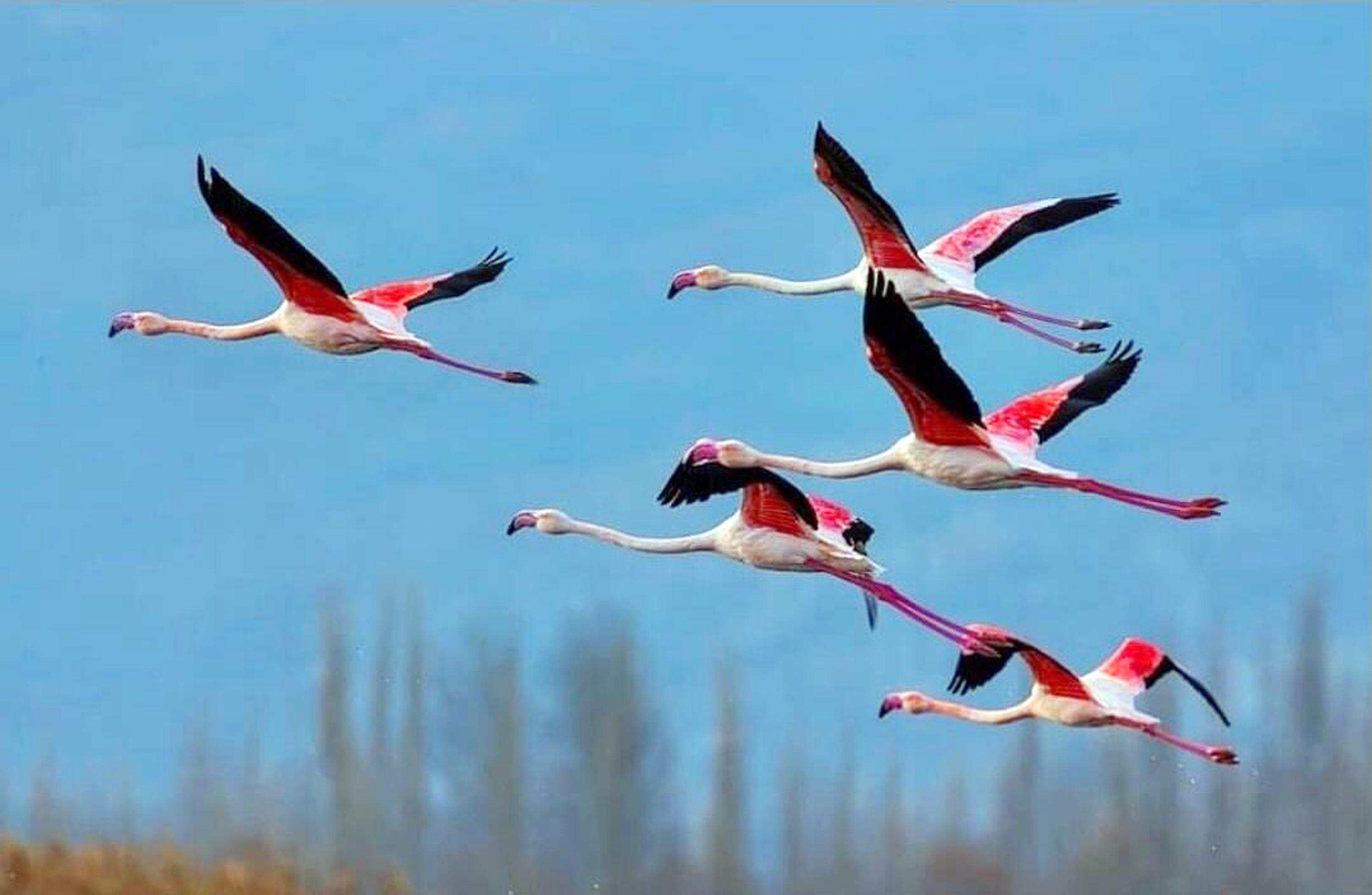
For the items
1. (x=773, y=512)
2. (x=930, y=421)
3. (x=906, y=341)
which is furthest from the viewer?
(x=773, y=512)

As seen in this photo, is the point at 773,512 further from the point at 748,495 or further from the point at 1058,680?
the point at 1058,680

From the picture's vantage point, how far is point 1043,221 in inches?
786

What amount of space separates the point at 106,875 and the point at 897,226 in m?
9.07

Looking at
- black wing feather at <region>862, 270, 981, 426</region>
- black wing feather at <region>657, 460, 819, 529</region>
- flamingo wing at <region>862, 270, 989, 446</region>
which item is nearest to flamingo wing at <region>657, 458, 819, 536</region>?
black wing feather at <region>657, 460, 819, 529</region>

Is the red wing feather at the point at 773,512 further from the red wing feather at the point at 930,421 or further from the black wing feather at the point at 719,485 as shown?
the red wing feather at the point at 930,421

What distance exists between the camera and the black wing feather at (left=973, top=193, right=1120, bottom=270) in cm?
1972

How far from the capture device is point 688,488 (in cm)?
1848

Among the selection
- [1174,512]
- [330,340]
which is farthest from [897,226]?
[330,340]

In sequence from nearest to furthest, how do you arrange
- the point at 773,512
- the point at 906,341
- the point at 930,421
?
the point at 906,341 → the point at 930,421 → the point at 773,512

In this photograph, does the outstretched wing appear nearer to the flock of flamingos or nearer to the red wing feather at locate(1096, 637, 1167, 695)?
the flock of flamingos

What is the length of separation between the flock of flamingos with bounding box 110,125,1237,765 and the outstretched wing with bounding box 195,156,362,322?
0.04 ft

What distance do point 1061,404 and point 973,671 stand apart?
1654 mm

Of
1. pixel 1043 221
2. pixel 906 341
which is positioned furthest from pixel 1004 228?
pixel 906 341

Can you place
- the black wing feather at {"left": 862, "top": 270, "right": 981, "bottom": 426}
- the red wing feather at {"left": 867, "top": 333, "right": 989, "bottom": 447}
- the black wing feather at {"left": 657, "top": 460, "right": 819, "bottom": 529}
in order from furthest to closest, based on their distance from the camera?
the black wing feather at {"left": 657, "top": 460, "right": 819, "bottom": 529} → the red wing feather at {"left": 867, "top": 333, "right": 989, "bottom": 447} → the black wing feather at {"left": 862, "top": 270, "right": 981, "bottom": 426}
